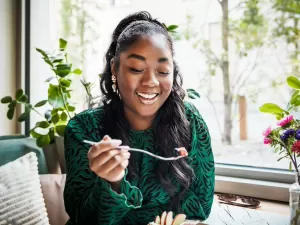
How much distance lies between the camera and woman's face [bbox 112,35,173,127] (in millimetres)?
996

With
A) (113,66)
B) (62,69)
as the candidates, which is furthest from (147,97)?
(62,69)

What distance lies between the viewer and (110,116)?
117 centimetres

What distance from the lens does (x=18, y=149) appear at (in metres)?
1.47

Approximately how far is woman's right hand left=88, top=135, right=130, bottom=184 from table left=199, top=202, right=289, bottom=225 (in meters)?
0.53

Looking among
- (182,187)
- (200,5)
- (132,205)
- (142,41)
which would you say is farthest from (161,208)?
(200,5)

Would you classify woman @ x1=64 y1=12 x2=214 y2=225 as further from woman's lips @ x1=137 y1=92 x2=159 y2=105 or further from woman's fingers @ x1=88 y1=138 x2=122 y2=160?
woman's fingers @ x1=88 y1=138 x2=122 y2=160

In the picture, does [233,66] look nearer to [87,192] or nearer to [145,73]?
[145,73]

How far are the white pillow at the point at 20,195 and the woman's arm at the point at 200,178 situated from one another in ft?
1.62

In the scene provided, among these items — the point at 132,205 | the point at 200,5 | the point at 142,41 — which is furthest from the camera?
the point at 200,5

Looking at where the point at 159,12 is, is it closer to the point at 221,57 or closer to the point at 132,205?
the point at 221,57

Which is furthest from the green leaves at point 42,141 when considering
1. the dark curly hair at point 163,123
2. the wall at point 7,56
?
the dark curly hair at point 163,123

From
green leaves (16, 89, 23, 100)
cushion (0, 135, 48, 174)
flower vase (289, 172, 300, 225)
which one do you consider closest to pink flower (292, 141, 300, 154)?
flower vase (289, 172, 300, 225)

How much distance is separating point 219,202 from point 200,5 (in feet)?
3.14

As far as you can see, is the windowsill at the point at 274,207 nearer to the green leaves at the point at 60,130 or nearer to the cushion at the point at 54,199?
the cushion at the point at 54,199
